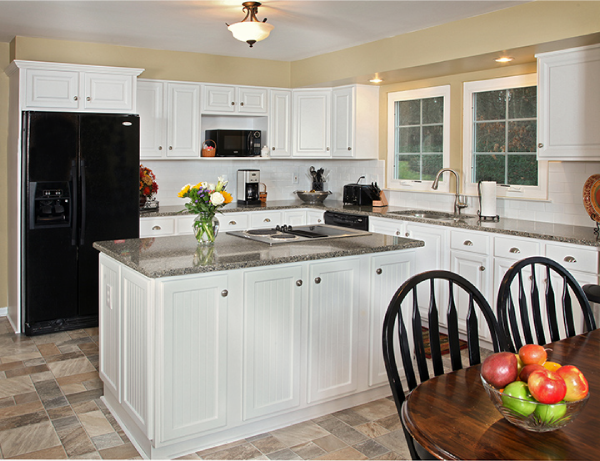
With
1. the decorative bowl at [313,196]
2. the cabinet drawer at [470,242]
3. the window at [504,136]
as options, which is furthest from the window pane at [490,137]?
the decorative bowl at [313,196]

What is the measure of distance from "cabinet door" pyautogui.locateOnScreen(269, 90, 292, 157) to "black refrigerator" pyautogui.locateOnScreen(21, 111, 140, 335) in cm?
161

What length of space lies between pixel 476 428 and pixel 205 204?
2.01 metres

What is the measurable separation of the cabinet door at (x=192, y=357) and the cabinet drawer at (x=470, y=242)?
2.19 metres

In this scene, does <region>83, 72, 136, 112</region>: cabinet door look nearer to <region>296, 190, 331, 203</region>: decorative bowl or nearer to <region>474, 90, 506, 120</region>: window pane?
<region>296, 190, 331, 203</region>: decorative bowl

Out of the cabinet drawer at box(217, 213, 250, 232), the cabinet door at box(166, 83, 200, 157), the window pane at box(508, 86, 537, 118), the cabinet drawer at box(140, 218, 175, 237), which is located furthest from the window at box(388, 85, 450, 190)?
the cabinet drawer at box(140, 218, 175, 237)

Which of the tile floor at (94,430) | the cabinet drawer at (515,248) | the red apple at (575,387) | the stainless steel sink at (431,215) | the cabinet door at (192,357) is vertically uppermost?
the stainless steel sink at (431,215)

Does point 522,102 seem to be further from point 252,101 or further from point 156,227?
point 156,227

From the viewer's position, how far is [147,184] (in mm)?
5133

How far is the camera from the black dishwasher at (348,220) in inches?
202

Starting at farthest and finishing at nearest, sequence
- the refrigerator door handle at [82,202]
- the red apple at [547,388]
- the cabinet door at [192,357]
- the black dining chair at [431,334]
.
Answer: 1. the refrigerator door handle at [82,202]
2. the cabinet door at [192,357]
3. the black dining chair at [431,334]
4. the red apple at [547,388]

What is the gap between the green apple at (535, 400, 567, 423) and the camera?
3.94ft

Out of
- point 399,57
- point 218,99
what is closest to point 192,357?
point 399,57

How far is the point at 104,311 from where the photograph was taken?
10.2ft

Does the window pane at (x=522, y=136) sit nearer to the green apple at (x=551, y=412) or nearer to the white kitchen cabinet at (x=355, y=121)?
the white kitchen cabinet at (x=355, y=121)
